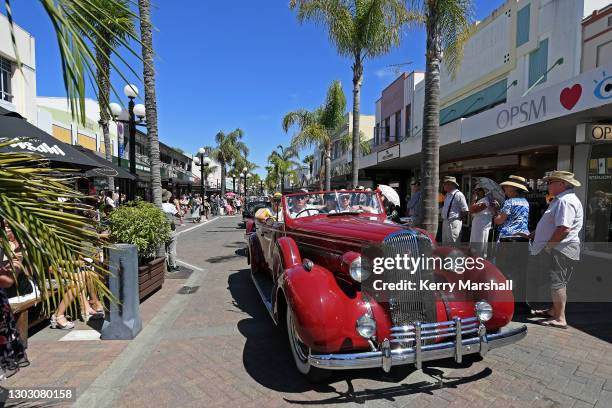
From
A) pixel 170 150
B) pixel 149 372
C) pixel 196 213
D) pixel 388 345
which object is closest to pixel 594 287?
pixel 388 345

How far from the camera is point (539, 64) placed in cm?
1119

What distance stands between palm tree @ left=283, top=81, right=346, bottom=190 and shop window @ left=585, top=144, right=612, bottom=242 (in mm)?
10984

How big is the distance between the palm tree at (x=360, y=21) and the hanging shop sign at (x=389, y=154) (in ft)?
12.8

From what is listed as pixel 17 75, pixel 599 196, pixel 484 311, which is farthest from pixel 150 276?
pixel 17 75

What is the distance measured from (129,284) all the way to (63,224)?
278 cm

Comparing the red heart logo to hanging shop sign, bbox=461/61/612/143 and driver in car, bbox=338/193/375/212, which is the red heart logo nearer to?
hanging shop sign, bbox=461/61/612/143

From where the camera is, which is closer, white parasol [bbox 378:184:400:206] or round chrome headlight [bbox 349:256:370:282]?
round chrome headlight [bbox 349:256:370:282]

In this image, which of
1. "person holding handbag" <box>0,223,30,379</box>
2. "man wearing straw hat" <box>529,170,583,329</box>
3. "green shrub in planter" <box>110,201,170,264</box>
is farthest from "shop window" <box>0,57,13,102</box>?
"man wearing straw hat" <box>529,170,583,329</box>

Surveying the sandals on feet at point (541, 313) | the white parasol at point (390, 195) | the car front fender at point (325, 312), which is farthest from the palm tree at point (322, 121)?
the car front fender at point (325, 312)

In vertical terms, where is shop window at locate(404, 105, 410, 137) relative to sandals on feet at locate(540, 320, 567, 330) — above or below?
above

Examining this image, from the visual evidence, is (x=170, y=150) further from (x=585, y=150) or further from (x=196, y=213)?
(x=585, y=150)

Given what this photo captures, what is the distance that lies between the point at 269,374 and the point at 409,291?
1525 mm

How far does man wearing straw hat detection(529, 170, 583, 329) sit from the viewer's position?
4254 mm

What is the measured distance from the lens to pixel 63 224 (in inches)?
65.0
